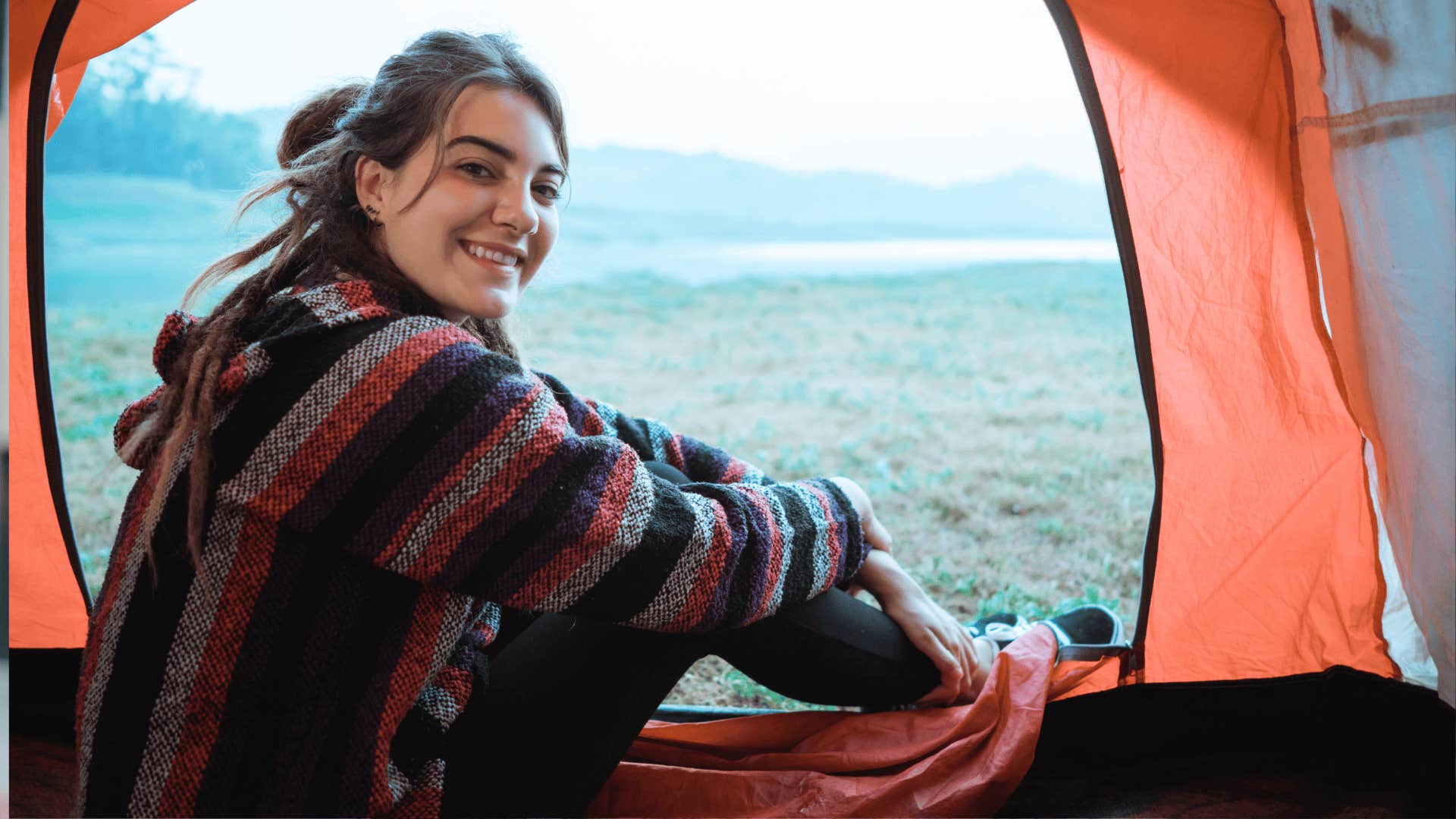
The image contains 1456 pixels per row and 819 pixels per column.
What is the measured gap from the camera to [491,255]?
121cm

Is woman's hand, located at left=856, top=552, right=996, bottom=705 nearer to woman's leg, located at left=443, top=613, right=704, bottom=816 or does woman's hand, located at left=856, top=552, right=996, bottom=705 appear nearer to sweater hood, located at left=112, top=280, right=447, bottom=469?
woman's leg, located at left=443, top=613, right=704, bottom=816

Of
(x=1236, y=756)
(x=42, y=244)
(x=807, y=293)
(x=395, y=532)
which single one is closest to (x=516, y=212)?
(x=395, y=532)

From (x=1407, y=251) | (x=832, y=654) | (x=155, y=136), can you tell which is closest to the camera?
(x=1407, y=251)

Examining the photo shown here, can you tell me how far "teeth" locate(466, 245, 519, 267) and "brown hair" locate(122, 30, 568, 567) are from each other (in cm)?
8

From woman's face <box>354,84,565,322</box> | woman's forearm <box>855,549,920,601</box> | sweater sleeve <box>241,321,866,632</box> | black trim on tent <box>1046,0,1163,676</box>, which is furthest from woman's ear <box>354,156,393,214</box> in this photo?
black trim on tent <box>1046,0,1163,676</box>

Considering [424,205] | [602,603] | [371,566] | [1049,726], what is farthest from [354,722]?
[1049,726]

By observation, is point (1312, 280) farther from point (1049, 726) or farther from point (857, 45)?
point (857, 45)

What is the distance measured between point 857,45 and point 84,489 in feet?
36.1

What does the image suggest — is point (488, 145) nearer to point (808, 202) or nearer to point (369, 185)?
point (369, 185)

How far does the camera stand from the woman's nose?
3.92ft

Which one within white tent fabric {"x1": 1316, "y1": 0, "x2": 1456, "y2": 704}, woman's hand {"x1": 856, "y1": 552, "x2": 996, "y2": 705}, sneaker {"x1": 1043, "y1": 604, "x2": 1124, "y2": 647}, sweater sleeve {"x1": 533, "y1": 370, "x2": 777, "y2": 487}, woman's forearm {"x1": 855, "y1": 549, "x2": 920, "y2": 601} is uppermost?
white tent fabric {"x1": 1316, "y1": 0, "x2": 1456, "y2": 704}

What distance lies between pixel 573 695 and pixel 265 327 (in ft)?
1.79

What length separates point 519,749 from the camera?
1158mm

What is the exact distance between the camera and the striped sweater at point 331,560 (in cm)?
97
